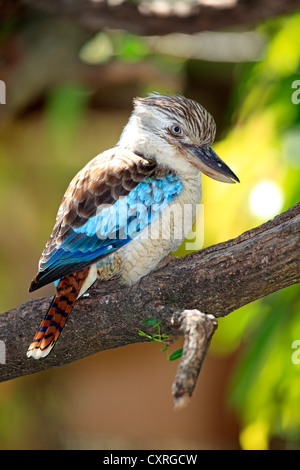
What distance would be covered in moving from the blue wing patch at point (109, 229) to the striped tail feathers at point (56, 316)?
76 millimetres

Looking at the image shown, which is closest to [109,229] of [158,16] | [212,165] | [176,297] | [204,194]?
[176,297]

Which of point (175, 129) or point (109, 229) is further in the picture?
point (175, 129)

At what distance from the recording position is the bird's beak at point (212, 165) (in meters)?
2.12

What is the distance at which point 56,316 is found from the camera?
193 cm

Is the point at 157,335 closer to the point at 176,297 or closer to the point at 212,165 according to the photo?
the point at 176,297

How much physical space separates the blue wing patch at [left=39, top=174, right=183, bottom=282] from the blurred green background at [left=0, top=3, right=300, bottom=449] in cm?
96

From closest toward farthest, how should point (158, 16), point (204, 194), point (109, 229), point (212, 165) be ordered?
point (109, 229)
point (212, 165)
point (158, 16)
point (204, 194)

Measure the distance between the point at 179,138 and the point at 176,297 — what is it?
2.02 feet

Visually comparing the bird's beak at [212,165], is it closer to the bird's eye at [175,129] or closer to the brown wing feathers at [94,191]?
the bird's eye at [175,129]

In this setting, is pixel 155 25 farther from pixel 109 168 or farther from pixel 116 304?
pixel 116 304

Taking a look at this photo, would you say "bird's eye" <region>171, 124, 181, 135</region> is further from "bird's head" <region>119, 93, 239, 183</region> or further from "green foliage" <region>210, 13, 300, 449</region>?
"green foliage" <region>210, 13, 300, 449</region>

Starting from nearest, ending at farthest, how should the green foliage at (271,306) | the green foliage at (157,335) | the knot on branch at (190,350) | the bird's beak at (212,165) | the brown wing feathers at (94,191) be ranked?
the knot on branch at (190,350)
the green foliage at (157,335)
the brown wing feathers at (94,191)
the bird's beak at (212,165)
the green foliage at (271,306)

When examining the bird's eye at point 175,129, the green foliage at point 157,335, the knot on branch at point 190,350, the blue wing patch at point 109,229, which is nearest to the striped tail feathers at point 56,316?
the blue wing patch at point 109,229
